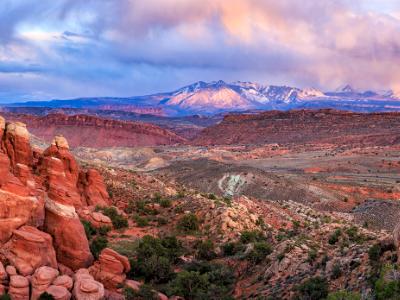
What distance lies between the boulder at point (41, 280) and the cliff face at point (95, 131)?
15637cm

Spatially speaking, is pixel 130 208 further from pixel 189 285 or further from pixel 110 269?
pixel 189 285

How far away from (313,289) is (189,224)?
43.6ft

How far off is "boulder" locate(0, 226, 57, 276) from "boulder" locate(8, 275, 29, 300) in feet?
1.58

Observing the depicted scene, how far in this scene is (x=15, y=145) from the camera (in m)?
23.2

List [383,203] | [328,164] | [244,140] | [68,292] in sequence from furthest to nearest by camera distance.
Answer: [244,140] < [328,164] < [383,203] < [68,292]

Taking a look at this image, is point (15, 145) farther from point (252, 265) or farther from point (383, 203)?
point (383, 203)

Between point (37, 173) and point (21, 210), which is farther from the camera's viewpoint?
point (37, 173)

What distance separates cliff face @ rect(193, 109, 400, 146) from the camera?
121075 millimetres

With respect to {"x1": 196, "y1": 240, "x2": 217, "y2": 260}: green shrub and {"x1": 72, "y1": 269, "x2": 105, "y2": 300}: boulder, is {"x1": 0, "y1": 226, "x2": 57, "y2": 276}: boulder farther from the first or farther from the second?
{"x1": 196, "y1": 240, "x2": 217, "y2": 260}: green shrub

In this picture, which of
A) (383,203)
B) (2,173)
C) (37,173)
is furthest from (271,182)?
(2,173)

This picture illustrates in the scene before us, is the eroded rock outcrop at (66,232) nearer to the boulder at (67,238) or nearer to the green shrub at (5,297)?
the boulder at (67,238)

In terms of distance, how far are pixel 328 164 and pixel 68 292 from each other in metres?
73.1

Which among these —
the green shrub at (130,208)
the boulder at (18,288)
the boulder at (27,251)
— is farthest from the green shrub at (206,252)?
the boulder at (18,288)

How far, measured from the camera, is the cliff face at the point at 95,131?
565 ft
